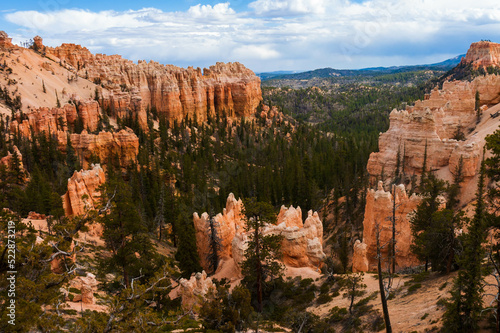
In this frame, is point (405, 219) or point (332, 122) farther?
point (332, 122)

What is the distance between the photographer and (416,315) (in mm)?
16938

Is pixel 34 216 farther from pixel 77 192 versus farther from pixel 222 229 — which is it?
pixel 222 229

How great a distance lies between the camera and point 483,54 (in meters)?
179

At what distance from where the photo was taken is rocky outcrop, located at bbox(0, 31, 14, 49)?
10851cm

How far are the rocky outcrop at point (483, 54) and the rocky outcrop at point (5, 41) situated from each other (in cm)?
19193

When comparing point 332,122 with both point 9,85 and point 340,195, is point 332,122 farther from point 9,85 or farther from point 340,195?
point 9,85

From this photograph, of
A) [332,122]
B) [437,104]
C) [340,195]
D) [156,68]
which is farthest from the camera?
[332,122]

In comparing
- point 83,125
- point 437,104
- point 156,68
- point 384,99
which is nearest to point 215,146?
point 83,125

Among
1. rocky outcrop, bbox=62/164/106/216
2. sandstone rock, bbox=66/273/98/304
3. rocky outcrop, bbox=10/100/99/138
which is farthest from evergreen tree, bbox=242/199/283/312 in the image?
rocky outcrop, bbox=10/100/99/138

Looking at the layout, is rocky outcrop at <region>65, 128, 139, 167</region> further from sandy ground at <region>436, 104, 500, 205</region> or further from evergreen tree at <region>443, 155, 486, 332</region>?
evergreen tree at <region>443, 155, 486, 332</region>

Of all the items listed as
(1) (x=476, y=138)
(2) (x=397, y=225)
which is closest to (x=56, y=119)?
(2) (x=397, y=225)

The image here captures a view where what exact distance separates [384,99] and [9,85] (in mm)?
172173

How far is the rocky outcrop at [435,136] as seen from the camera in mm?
43031

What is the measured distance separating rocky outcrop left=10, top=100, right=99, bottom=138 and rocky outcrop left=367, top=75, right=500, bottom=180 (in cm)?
6324
